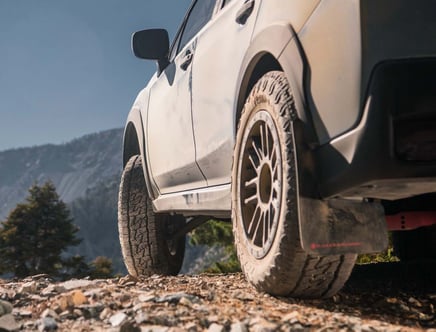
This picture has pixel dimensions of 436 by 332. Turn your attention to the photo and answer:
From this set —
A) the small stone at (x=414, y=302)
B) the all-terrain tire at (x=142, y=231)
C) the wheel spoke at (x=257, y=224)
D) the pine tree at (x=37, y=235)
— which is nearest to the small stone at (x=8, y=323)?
the wheel spoke at (x=257, y=224)

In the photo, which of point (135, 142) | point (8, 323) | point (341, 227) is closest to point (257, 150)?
point (341, 227)

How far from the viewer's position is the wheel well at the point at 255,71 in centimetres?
240

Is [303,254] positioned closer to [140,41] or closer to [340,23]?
[340,23]

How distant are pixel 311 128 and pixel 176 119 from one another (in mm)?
1674

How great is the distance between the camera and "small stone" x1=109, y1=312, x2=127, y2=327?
1.82 metres

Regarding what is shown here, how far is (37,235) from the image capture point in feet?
105

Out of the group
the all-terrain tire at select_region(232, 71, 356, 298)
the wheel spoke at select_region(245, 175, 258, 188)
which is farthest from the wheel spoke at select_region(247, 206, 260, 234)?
the wheel spoke at select_region(245, 175, 258, 188)

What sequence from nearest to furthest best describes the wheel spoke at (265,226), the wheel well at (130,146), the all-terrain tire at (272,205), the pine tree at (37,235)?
the all-terrain tire at (272,205), the wheel spoke at (265,226), the wheel well at (130,146), the pine tree at (37,235)

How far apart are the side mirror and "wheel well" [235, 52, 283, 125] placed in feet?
5.83

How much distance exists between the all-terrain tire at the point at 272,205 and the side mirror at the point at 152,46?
75.3 inches

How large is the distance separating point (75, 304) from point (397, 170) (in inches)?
52.5

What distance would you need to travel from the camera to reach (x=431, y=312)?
2.41 m

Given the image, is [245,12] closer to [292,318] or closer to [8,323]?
[292,318]

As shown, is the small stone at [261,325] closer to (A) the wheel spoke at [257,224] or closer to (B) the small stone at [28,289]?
(A) the wheel spoke at [257,224]
